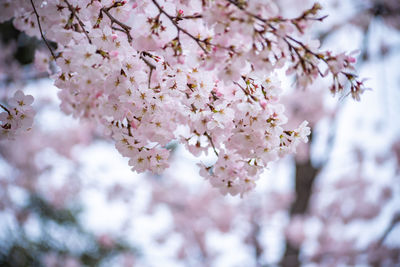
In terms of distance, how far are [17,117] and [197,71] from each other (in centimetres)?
72

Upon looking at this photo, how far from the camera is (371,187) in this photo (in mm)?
6738

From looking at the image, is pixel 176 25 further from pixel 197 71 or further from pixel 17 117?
pixel 17 117

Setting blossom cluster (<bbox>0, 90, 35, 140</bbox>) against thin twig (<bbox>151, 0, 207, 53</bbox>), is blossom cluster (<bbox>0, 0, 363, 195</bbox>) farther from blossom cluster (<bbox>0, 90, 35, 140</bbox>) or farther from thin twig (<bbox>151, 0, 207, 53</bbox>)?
blossom cluster (<bbox>0, 90, 35, 140</bbox>)

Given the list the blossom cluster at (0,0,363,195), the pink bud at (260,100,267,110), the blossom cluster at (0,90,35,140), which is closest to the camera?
the blossom cluster at (0,0,363,195)

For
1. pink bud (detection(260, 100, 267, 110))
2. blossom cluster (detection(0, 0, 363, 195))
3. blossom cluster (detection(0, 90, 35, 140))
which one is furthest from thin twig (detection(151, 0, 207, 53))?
blossom cluster (detection(0, 90, 35, 140))

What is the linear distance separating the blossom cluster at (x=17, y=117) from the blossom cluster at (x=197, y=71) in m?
0.15

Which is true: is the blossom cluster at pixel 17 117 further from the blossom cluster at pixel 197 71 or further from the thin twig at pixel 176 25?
the thin twig at pixel 176 25

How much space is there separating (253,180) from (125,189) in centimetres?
579

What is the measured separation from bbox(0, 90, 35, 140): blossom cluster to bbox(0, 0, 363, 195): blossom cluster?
0.48 ft

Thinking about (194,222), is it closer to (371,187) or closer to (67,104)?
(371,187)

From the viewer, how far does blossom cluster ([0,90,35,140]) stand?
117cm

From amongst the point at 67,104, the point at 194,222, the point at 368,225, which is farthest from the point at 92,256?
the point at 67,104

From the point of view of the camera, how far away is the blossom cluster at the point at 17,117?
1.17 metres

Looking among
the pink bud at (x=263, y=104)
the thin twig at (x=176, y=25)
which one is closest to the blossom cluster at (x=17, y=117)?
the thin twig at (x=176, y=25)
